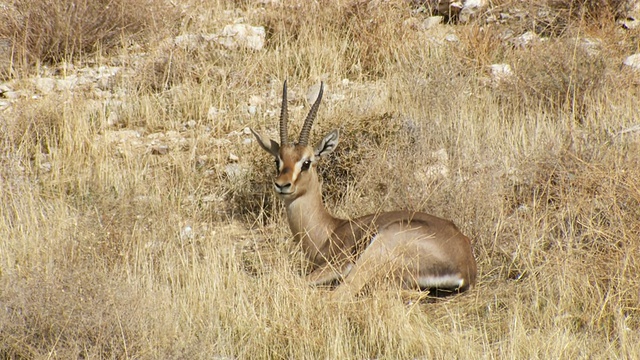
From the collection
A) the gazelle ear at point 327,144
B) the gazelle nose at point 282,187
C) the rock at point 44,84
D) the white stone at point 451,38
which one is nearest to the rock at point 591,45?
the white stone at point 451,38

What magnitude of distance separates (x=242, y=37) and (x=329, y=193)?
11.5 feet

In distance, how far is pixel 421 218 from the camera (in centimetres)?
614

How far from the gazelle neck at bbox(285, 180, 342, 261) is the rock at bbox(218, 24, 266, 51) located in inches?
162

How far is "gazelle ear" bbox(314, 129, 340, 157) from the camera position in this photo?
260 inches

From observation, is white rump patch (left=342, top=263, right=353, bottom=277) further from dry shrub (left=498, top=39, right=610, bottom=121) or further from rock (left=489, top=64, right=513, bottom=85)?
rock (left=489, top=64, right=513, bottom=85)

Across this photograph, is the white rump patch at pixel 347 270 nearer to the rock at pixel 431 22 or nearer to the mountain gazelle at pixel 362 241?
the mountain gazelle at pixel 362 241

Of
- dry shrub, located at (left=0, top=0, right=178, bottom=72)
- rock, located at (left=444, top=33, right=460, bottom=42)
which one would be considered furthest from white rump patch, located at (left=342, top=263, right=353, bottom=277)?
dry shrub, located at (left=0, top=0, right=178, bottom=72)

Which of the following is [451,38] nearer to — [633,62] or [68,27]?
[633,62]

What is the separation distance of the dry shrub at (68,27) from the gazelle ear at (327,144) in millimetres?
4386

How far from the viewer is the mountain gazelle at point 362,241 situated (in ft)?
19.1

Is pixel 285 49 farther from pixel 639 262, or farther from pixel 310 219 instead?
pixel 639 262

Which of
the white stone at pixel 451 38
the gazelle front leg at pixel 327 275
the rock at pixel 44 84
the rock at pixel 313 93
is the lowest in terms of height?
the gazelle front leg at pixel 327 275

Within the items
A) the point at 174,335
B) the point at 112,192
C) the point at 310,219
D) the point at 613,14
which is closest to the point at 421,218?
the point at 310,219

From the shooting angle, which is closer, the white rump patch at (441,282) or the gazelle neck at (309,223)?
the white rump patch at (441,282)
